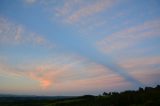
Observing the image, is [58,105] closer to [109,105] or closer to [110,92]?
[110,92]

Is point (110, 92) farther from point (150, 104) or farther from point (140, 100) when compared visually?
point (150, 104)

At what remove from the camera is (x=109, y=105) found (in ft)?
190

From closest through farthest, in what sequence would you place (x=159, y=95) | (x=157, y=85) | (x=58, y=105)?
(x=159, y=95)
(x=157, y=85)
(x=58, y=105)

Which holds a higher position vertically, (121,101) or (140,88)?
(140,88)

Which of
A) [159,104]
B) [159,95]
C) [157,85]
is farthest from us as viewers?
[157,85]

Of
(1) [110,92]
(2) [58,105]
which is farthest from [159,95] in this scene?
(2) [58,105]

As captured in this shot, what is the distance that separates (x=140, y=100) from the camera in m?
54.3

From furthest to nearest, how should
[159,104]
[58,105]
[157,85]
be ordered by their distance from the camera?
[58,105]
[157,85]
[159,104]

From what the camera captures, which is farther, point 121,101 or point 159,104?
point 121,101

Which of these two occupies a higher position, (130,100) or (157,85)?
(157,85)

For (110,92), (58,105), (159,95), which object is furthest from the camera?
(58,105)

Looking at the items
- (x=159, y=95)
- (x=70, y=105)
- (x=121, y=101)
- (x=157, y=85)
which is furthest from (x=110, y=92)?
(x=159, y=95)

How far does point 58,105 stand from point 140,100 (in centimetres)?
5196

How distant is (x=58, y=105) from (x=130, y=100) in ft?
159
